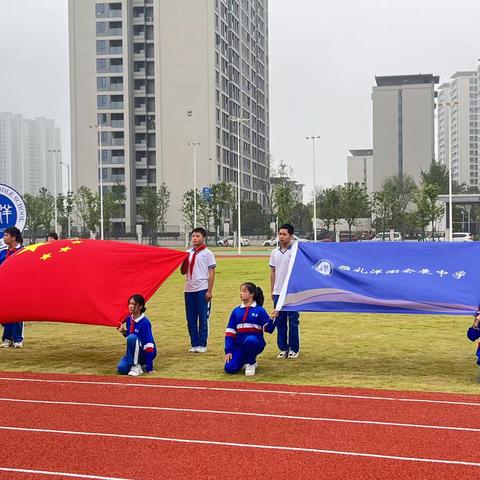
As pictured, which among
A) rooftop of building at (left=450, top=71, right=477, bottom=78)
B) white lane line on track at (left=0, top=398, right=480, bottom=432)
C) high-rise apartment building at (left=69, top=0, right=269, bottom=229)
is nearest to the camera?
white lane line on track at (left=0, top=398, right=480, bottom=432)

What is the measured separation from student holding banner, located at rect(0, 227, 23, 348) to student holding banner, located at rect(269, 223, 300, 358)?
12.3 feet

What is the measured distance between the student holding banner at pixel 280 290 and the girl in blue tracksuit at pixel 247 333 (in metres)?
0.54

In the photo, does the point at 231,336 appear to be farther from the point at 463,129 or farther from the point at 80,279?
the point at 463,129

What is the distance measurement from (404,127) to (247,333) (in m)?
96.3

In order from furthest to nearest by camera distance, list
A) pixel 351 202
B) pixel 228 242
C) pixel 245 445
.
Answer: pixel 228 242 → pixel 351 202 → pixel 245 445

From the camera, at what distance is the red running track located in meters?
4.37

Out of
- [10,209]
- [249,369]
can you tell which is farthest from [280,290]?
[10,209]

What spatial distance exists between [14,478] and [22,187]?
281ft

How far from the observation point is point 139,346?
750 cm

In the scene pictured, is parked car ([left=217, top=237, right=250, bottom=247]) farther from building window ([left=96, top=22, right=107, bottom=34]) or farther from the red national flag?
the red national flag

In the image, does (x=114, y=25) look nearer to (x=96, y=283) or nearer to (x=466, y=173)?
(x=96, y=283)

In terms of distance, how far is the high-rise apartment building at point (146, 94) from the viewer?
2817 inches

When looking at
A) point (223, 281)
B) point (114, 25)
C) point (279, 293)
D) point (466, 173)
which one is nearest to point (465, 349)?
point (279, 293)

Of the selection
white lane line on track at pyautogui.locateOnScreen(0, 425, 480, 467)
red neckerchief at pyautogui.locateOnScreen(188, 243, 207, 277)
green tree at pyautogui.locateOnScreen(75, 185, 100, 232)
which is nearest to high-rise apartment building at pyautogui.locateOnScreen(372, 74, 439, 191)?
green tree at pyautogui.locateOnScreen(75, 185, 100, 232)
